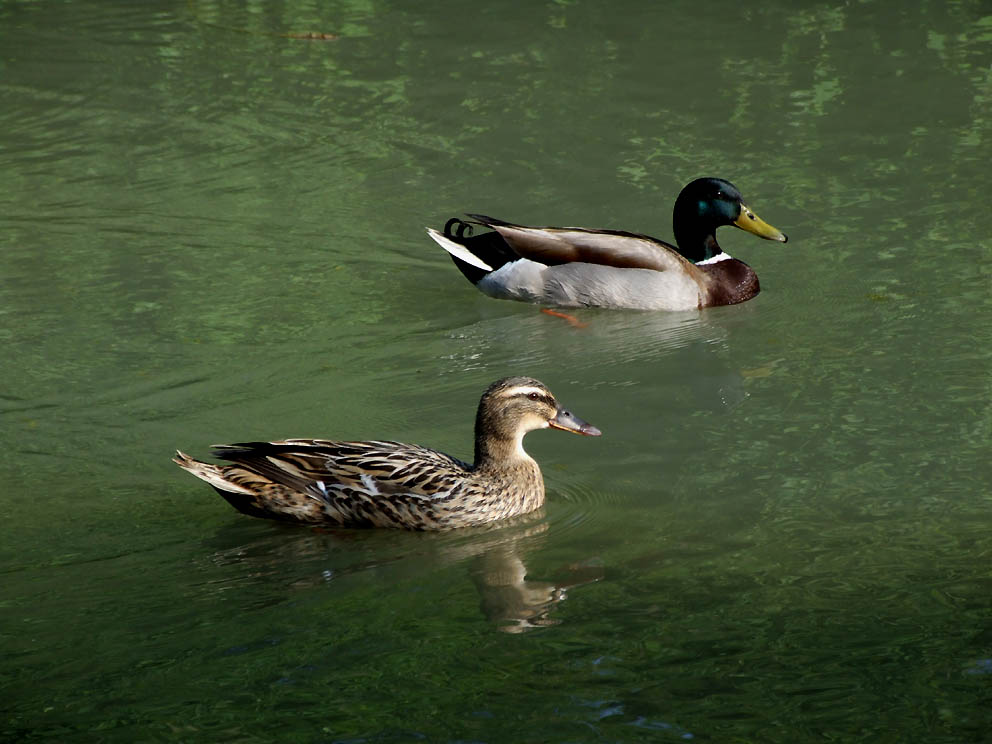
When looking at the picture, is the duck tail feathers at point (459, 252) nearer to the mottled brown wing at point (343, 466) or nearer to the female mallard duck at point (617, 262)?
the female mallard duck at point (617, 262)

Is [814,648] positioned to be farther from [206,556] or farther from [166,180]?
[166,180]

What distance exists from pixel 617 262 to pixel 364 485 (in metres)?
4.70

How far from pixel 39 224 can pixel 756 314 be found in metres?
6.10

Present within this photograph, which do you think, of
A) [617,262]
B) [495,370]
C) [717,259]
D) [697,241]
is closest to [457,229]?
[617,262]

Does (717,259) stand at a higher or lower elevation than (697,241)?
lower

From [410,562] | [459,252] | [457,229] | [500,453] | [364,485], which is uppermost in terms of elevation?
[457,229]

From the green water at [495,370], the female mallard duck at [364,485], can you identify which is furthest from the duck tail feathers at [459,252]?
the female mallard duck at [364,485]

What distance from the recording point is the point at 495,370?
9.92m

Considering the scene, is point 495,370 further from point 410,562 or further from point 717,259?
point 410,562

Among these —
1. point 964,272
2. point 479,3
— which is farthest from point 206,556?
point 479,3

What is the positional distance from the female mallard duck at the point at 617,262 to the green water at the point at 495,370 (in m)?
0.22

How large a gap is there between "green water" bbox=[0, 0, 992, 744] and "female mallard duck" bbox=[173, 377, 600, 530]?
0.41ft

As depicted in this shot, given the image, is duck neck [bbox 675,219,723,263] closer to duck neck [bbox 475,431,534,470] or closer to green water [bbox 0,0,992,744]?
green water [bbox 0,0,992,744]

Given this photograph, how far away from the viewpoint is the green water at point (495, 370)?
5824 mm
